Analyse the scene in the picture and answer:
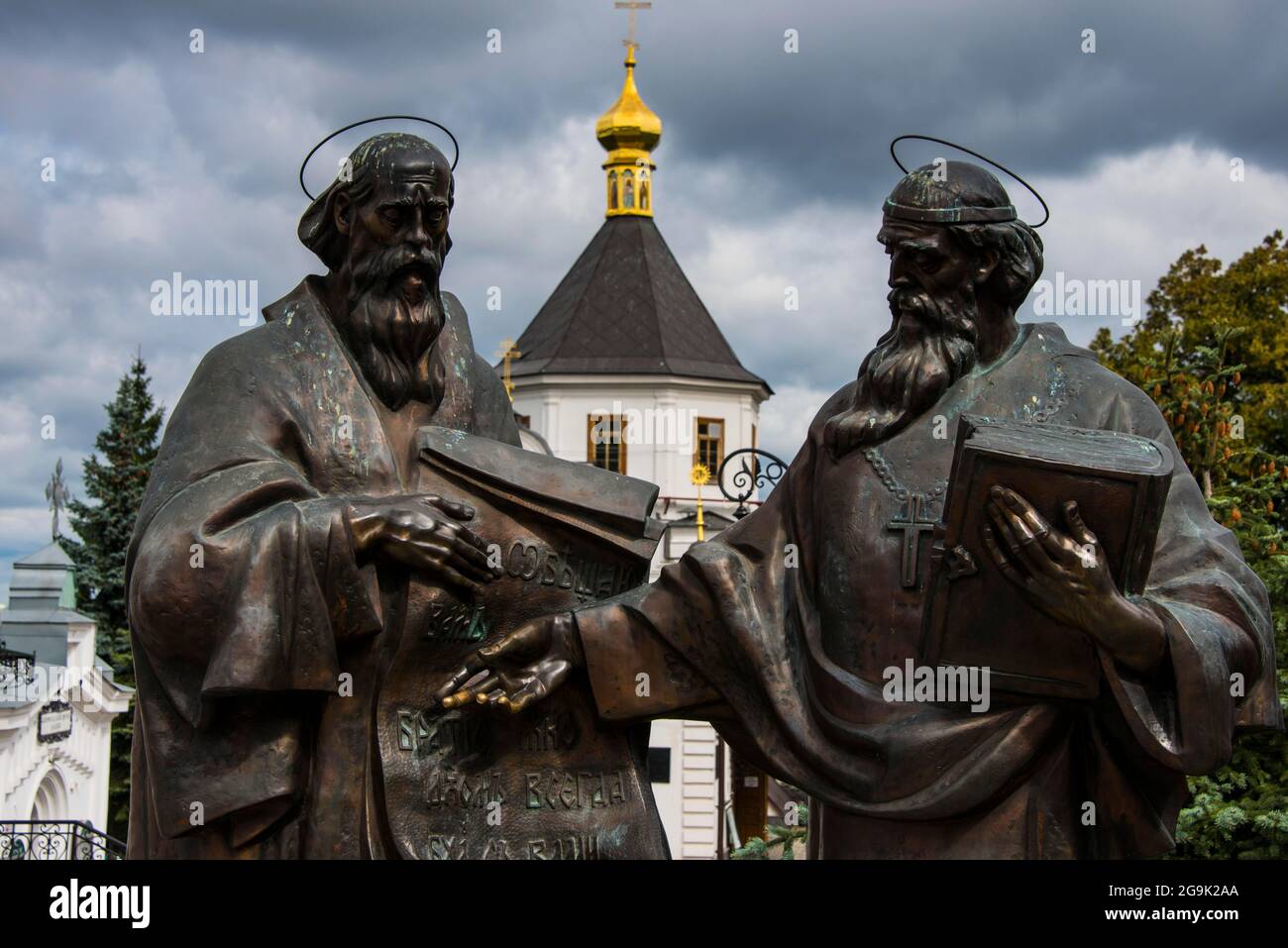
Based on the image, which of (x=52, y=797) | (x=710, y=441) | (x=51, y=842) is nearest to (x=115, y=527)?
(x=52, y=797)

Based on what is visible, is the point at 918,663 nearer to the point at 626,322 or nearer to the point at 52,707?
the point at 52,707

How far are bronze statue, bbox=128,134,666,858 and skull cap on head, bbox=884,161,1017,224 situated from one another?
1.39 m

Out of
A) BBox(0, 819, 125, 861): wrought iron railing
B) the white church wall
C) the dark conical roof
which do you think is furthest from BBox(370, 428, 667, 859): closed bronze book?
the dark conical roof

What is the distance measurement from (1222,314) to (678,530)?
1516cm

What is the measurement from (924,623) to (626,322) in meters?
48.6

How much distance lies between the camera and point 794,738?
255 inches

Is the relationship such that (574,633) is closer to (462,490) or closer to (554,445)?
(462,490)

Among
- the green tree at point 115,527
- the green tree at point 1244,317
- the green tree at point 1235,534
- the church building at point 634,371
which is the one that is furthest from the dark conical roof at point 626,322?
the green tree at point 1235,534

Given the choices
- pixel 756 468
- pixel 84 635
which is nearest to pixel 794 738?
pixel 756 468

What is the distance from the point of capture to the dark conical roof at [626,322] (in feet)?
177

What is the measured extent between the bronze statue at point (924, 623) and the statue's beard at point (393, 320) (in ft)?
2.83

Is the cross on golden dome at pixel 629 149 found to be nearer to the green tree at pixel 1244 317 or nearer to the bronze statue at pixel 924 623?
the green tree at pixel 1244 317

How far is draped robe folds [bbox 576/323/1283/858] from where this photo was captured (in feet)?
19.8
